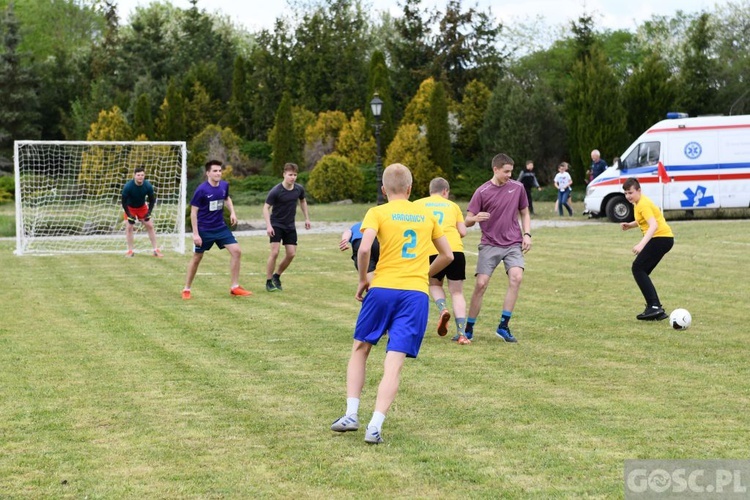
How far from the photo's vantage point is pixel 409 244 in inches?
269

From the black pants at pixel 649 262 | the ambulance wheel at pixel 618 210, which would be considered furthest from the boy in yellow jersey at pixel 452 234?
the ambulance wheel at pixel 618 210

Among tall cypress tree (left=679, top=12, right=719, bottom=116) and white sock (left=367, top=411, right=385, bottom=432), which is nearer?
white sock (left=367, top=411, right=385, bottom=432)

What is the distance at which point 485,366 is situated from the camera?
9273mm

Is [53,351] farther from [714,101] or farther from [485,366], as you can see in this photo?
[714,101]

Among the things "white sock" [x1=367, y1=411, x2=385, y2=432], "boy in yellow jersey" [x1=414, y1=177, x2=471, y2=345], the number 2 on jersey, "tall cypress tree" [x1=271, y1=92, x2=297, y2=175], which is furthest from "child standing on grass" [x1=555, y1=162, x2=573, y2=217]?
"white sock" [x1=367, y1=411, x2=385, y2=432]

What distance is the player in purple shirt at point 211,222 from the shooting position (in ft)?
47.7

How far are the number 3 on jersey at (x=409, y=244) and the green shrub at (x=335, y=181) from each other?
121 feet

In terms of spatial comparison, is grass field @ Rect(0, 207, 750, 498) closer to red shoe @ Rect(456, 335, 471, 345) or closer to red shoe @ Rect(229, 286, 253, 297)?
red shoe @ Rect(456, 335, 471, 345)

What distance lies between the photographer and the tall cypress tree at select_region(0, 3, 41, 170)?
55.3 meters

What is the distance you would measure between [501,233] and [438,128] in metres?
35.0

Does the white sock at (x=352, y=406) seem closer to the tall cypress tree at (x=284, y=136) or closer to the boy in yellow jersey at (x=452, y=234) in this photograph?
the boy in yellow jersey at (x=452, y=234)

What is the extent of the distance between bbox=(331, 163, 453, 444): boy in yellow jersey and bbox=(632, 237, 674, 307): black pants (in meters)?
6.02

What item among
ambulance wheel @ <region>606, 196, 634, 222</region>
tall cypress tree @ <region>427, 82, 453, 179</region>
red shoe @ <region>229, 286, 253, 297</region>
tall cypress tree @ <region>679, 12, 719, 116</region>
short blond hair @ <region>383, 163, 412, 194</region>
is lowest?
red shoe @ <region>229, 286, 253, 297</region>

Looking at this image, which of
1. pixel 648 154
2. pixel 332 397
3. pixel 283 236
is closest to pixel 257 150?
pixel 648 154
